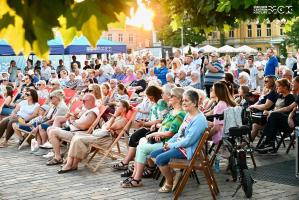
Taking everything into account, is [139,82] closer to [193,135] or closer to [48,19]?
[193,135]

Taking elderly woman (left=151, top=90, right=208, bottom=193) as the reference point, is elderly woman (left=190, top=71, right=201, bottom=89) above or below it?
above

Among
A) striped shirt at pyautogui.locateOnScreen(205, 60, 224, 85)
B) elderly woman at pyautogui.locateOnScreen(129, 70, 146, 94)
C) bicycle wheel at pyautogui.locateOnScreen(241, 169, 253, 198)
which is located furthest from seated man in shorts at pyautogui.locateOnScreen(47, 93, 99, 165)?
elderly woman at pyautogui.locateOnScreen(129, 70, 146, 94)

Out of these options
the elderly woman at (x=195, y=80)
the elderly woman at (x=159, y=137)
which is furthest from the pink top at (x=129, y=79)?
the elderly woman at (x=159, y=137)

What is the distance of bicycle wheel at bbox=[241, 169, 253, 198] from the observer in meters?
6.86

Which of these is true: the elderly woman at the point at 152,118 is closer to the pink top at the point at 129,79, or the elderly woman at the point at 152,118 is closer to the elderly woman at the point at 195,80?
the elderly woman at the point at 195,80

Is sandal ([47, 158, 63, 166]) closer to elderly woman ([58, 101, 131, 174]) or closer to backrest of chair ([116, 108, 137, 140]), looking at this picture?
elderly woman ([58, 101, 131, 174])

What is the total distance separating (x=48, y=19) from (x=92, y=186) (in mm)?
5576

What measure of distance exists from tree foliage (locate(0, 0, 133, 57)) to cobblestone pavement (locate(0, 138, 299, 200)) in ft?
15.4

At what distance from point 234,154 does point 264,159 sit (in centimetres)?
221

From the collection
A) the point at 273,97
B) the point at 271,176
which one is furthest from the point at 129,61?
the point at 271,176

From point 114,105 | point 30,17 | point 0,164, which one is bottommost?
point 0,164

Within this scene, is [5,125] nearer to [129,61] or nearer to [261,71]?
[261,71]

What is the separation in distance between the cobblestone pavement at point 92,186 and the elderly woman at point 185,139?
358 mm

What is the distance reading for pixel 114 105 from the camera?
11.5m
